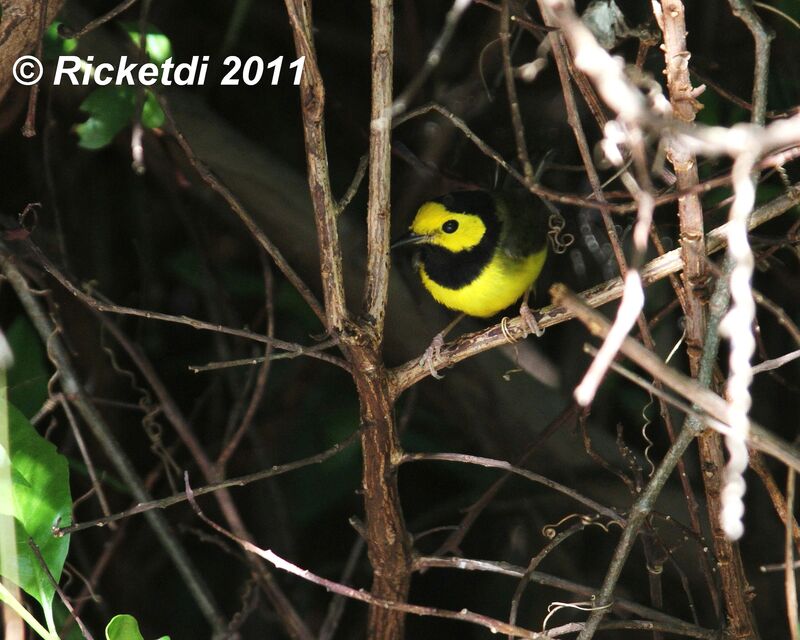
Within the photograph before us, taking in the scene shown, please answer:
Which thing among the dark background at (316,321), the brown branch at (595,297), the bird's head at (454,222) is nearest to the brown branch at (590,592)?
the brown branch at (595,297)

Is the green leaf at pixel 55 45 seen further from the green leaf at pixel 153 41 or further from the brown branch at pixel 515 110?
the brown branch at pixel 515 110

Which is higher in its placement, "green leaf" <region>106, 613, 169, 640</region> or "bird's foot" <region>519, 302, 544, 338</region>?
"bird's foot" <region>519, 302, 544, 338</region>

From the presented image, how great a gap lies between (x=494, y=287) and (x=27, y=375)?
1.16m

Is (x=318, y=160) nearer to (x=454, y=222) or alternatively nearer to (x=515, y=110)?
(x=515, y=110)

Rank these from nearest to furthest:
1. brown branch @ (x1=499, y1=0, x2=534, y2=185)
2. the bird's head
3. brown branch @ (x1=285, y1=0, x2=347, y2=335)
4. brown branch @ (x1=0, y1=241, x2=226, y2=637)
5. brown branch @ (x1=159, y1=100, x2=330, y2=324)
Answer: brown branch @ (x1=499, y1=0, x2=534, y2=185), brown branch @ (x1=285, y1=0, x2=347, y2=335), brown branch @ (x1=159, y1=100, x2=330, y2=324), brown branch @ (x1=0, y1=241, x2=226, y2=637), the bird's head

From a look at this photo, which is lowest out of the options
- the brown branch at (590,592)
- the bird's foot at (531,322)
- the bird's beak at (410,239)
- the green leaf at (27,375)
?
the brown branch at (590,592)

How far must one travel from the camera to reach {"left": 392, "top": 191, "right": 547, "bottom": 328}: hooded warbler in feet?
8.56

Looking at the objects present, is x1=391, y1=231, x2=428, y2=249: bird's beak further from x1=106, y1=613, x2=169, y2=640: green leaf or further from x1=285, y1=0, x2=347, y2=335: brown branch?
x1=106, y1=613, x2=169, y2=640: green leaf

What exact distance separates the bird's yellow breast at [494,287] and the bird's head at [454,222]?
0.31 feet

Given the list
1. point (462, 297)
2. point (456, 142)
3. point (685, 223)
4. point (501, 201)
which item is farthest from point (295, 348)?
point (456, 142)

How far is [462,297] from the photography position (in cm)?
261

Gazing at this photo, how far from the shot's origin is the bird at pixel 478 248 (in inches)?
103

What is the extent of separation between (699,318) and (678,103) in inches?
13.7

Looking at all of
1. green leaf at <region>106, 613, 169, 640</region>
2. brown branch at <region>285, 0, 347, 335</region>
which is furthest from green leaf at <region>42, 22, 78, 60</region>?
green leaf at <region>106, 613, 169, 640</region>
